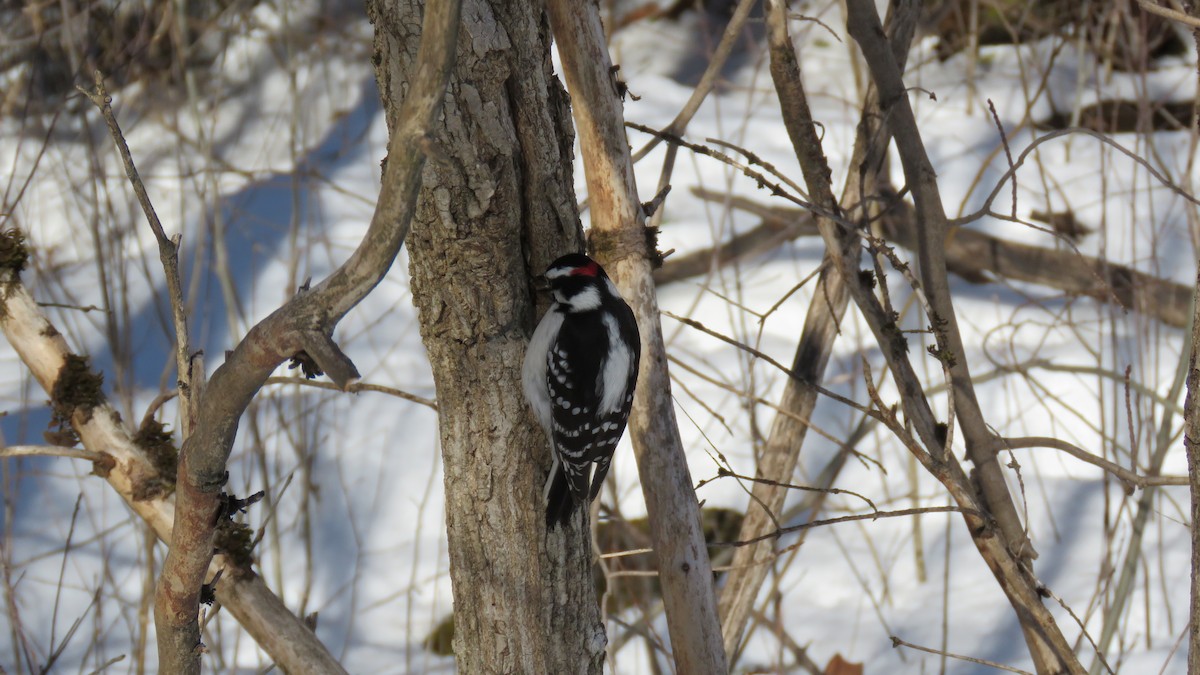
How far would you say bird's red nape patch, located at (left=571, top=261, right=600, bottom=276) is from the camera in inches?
78.5

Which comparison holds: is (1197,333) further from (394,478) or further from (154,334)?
(154,334)

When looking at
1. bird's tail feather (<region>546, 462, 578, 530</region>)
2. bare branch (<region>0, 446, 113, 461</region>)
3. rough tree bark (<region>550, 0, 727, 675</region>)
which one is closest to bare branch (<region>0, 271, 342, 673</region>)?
bare branch (<region>0, 446, 113, 461</region>)

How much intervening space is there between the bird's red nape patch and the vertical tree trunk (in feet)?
0.19

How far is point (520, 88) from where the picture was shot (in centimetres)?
179

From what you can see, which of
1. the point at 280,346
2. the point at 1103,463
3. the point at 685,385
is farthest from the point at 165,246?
the point at 685,385

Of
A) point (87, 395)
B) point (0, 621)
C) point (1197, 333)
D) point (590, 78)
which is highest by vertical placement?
point (590, 78)

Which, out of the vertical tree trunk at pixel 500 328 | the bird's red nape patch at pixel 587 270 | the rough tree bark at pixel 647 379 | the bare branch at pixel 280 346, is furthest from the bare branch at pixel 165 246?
the rough tree bark at pixel 647 379

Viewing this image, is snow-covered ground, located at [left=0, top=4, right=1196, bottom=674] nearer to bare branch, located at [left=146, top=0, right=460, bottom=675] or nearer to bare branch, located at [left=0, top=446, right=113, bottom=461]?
bare branch, located at [left=0, top=446, right=113, bottom=461]

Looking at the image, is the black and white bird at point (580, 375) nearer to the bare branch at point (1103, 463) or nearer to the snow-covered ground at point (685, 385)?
the snow-covered ground at point (685, 385)

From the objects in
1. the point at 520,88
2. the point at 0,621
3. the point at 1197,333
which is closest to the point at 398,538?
the point at 0,621

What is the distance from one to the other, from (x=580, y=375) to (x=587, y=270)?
0.95 feet

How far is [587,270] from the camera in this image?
80.1 inches

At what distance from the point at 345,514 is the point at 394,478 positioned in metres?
0.27

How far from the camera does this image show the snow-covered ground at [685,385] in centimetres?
335
